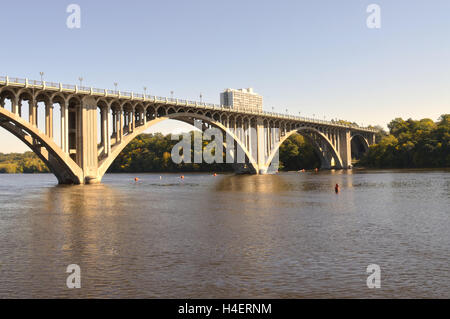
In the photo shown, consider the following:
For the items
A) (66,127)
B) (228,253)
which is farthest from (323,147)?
(228,253)

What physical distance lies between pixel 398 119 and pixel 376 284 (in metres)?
156

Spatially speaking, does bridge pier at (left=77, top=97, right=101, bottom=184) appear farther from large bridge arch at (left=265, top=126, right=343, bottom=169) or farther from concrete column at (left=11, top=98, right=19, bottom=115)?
large bridge arch at (left=265, top=126, right=343, bottom=169)

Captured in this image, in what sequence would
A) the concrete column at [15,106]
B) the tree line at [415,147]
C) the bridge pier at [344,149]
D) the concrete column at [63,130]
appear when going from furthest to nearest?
the bridge pier at [344,149]
the tree line at [415,147]
the concrete column at [63,130]
the concrete column at [15,106]

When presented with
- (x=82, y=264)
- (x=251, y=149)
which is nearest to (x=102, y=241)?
(x=82, y=264)

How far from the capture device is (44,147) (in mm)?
59250

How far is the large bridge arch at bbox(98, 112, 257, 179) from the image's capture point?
6412 centimetres

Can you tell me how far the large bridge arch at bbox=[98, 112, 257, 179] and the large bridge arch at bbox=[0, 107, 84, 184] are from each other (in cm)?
428

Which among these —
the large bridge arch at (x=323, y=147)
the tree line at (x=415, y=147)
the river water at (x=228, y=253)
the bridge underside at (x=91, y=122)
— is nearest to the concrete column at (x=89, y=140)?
the bridge underside at (x=91, y=122)

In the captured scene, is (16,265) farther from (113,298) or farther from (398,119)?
(398,119)

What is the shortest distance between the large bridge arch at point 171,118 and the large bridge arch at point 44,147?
4.28 m

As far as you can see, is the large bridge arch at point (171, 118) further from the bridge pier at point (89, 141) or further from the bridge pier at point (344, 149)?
the bridge pier at point (344, 149)

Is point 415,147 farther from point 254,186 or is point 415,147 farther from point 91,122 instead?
point 91,122

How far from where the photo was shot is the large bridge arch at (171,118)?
64125 mm

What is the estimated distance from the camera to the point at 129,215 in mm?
27906
